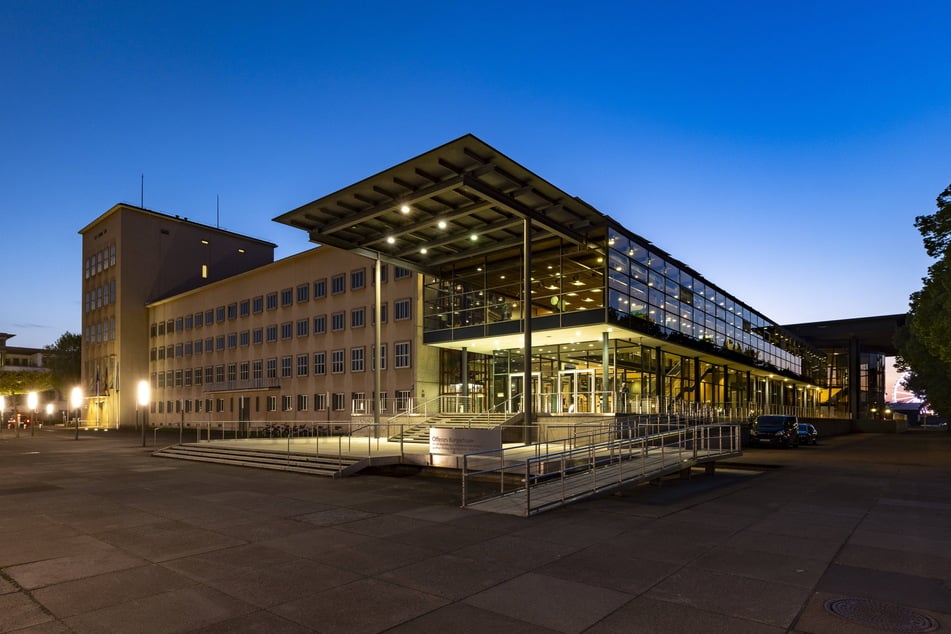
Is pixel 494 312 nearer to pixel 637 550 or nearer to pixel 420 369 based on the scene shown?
pixel 420 369

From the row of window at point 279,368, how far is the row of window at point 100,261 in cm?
1350

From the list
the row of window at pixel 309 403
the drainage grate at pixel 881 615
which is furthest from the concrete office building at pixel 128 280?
the drainage grate at pixel 881 615

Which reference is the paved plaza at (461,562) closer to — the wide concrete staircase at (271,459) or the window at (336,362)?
the wide concrete staircase at (271,459)

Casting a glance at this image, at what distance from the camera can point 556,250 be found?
1151 inches

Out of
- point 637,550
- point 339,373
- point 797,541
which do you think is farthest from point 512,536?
point 339,373

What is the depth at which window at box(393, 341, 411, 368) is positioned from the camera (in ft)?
117

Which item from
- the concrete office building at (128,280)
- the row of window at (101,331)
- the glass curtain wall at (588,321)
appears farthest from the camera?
the row of window at (101,331)

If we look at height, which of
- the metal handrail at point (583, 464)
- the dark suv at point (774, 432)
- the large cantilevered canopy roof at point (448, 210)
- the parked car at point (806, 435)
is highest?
the large cantilevered canopy roof at point (448, 210)

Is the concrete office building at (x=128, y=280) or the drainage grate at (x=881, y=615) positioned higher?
the concrete office building at (x=128, y=280)

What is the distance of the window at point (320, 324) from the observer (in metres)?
43.0

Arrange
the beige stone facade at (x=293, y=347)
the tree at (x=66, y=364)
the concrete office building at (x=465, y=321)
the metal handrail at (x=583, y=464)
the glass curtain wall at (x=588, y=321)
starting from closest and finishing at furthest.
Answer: the metal handrail at (x=583, y=464) < the concrete office building at (x=465, y=321) < the glass curtain wall at (x=588, y=321) < the beige stone facade at (x=293, y=347) < the tree at (x=66, y=364)

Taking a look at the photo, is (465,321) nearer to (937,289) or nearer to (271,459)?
(271,459)

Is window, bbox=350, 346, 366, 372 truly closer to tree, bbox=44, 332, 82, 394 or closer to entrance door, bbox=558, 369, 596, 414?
entrance door, bbox=558, 369, 596, 414

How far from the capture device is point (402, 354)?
1425 inches
